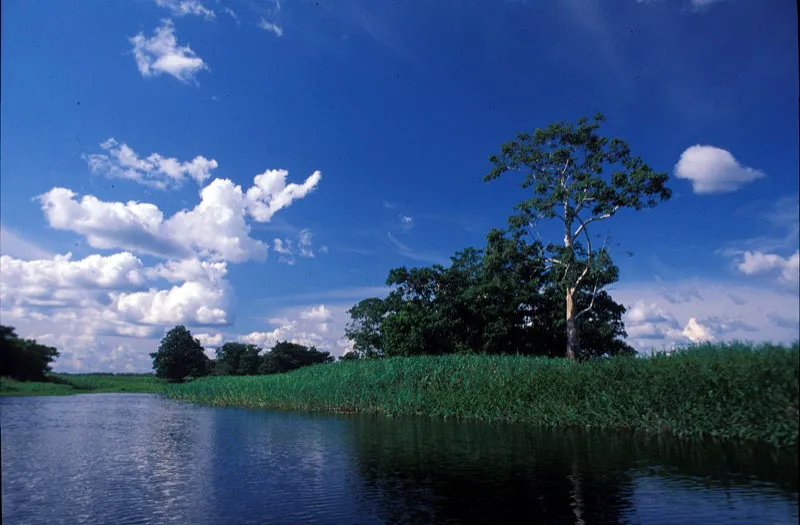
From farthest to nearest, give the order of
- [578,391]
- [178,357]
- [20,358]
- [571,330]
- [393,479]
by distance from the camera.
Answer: [178,357] < [571,330] < [578,391] < [393,479] < [20,358]

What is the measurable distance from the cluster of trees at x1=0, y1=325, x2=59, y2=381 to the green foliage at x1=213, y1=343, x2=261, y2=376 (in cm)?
8953

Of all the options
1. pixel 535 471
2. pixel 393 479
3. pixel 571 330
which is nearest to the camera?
pixel 393 479

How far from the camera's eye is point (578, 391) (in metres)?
23.6

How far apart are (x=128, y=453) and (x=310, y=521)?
37.2ft

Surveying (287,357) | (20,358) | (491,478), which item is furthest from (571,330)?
(287,357)

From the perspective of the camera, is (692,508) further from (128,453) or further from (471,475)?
(128,453)

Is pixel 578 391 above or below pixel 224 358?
below

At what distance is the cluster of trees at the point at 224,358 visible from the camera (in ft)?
289

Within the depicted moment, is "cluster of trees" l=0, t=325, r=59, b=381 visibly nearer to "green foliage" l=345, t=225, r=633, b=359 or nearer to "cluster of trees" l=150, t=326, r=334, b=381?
"green foliage" l=345, t=225, r=633, b=359

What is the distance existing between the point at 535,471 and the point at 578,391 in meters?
10.3

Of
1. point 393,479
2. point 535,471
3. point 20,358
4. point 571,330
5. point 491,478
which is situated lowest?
point 393,479

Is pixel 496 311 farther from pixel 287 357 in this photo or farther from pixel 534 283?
pixel 287 357

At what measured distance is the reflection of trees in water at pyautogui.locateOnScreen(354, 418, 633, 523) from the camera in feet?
34.7

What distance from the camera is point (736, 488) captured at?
11.8 metres
